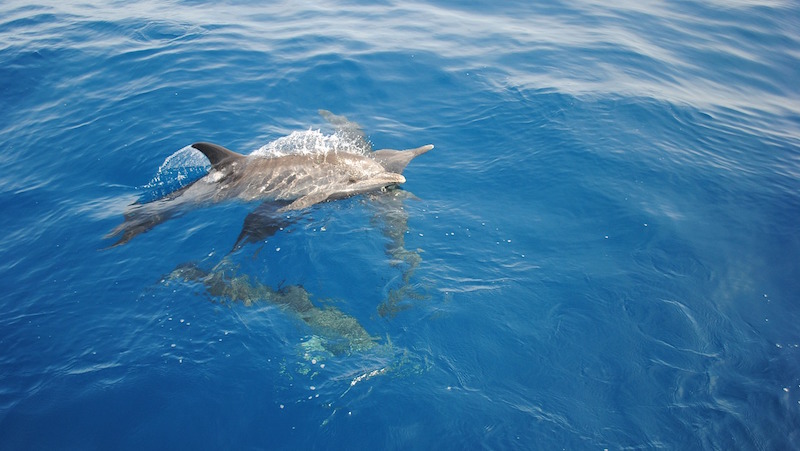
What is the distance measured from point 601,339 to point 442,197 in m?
4.39

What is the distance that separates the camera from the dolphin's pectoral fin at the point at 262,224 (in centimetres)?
921

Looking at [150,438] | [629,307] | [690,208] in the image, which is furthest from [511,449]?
[690,208]

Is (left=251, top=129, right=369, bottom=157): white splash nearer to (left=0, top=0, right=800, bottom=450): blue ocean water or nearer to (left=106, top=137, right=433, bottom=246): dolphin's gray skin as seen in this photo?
(left=106, top=137, right=433, bottom=246): dolphin's gray skin

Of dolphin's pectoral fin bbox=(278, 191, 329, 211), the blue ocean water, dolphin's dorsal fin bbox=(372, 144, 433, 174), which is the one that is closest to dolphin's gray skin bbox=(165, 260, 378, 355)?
the blue ocean water

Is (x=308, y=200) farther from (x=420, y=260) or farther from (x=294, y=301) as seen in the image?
(x=420, y=260)

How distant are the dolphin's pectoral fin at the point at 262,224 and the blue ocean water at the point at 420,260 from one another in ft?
0.54

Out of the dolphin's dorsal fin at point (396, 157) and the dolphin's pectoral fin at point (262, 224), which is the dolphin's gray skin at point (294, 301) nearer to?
the dolphin's pectoral fin at point (262, 224)

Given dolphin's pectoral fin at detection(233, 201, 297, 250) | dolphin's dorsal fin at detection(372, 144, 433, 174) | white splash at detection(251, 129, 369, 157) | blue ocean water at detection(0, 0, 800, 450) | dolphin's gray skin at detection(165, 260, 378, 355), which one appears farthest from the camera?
dolphin's dorsal fin at detection(372, 144, 433, 174)

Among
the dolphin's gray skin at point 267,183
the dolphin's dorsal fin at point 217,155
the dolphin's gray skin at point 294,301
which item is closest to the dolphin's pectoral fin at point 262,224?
the dolphin's gray skin at point 267,183

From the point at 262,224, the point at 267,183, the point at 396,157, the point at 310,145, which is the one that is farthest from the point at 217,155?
the point at 396,157

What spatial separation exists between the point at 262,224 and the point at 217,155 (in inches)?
73.2

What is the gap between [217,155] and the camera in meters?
10.1

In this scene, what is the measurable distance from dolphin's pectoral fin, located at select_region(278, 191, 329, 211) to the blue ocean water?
1.40 ft

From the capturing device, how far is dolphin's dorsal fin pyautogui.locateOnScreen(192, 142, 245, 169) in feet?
32.2
